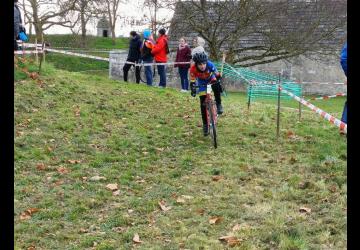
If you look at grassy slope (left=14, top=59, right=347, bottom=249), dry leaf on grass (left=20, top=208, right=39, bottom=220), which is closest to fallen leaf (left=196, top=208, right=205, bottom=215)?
grassy slope (left=14, top=59, right=347, bottom=249)

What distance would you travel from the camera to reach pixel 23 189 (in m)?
6.73

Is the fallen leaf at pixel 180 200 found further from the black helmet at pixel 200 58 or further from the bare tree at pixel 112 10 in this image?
the bare tree at pixel 112 10

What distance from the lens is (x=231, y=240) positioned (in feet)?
16.0

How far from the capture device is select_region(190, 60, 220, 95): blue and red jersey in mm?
9344

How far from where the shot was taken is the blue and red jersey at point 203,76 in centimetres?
934

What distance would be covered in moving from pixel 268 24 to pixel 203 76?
1475cm

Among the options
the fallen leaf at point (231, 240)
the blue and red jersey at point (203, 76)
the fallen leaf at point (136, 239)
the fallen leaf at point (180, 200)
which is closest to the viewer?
the fallen leaf at point (231, 240)

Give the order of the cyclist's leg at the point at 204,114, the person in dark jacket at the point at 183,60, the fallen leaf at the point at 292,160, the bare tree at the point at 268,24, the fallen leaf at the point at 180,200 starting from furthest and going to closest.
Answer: the bare tree at the point at 268,24 < the person in dark jacket at the point at 183,60 < the cyclist's leg at the point at 204,114 < the fallen leaf at the point at 292,160 < the fallen leaf at the point at 180,200

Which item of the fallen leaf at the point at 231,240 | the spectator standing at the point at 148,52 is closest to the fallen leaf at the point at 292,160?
the fallen leaf at the point at 231,240

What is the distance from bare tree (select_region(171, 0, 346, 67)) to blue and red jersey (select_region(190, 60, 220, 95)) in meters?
12.9

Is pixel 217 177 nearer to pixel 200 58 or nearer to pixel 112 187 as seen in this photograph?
pixel 112 187

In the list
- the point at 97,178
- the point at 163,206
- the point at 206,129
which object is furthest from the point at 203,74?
the point at 163,206

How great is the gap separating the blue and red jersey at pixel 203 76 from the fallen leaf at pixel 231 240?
477cm
